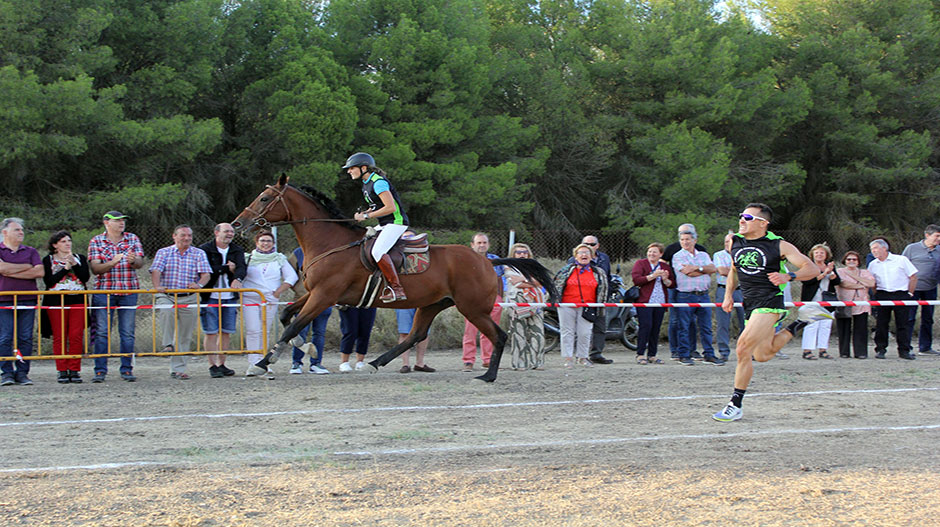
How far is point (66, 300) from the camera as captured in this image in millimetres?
10875

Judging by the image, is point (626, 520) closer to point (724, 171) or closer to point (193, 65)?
point (193, 65)

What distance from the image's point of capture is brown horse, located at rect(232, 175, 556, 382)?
10.7 m

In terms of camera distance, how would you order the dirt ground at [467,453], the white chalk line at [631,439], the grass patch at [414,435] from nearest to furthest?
the dirt ground at [467,453]
the white chalk line at [631,439]
the grass patch at [414,435]

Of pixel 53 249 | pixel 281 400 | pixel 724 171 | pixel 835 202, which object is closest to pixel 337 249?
pixel 281 400

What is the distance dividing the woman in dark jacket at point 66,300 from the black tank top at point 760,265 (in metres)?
7.63

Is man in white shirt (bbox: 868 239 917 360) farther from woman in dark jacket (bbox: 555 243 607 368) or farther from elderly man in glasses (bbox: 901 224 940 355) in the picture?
woman in dark jacket (bbox: 555 243 607 368)

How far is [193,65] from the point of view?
74.0 ft

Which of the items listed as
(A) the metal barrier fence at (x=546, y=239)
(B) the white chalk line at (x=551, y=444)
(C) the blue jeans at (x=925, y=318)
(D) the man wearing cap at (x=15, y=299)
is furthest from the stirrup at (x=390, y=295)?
(A) the metal barrier fence at (x=546, y=239)

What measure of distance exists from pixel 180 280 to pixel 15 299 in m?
1.89

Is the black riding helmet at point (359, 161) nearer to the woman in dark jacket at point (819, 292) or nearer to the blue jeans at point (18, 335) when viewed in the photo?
the blue jeans at point (18, 335)

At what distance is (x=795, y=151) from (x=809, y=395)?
84.9 feet

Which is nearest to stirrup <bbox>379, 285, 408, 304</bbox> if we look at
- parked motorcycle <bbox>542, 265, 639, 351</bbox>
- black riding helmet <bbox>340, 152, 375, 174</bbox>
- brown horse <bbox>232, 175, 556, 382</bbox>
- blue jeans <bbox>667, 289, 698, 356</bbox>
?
brown horse <bbox>232, 175, 556, 382</bbox>

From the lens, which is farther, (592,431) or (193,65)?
(193,65)

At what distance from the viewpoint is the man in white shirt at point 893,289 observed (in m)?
14.5
